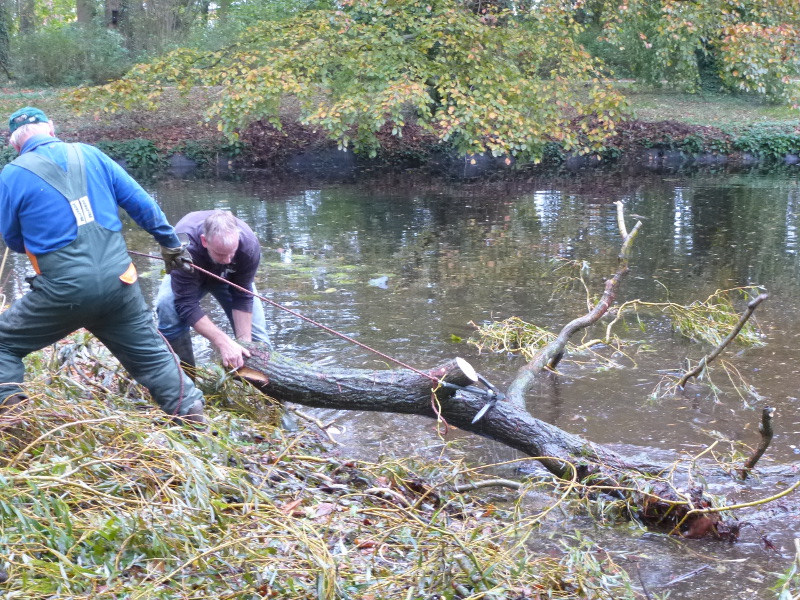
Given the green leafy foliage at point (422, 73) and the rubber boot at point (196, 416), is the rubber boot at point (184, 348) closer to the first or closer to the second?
the rubber boot at point (196, 416)

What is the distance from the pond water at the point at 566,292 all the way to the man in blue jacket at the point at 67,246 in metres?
2.04

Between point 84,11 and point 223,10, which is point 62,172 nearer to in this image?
point 84,11

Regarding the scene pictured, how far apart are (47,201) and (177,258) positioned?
871 mm

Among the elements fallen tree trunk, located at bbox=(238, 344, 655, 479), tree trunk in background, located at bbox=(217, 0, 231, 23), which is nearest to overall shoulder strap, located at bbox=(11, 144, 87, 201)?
fallen tree trunk, located at bbox=(238, 344, 655, 479)

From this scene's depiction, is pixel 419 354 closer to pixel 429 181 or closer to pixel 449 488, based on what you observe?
pixel 449 488

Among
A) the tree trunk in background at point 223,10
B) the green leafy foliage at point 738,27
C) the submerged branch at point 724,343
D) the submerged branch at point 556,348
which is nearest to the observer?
the submerged branch at point 724,343

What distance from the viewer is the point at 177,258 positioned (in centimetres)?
445

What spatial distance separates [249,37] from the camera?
53.3 feet

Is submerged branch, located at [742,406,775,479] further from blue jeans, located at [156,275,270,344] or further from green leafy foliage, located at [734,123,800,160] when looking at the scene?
green leafy foliage, located at [734,123,800,160]

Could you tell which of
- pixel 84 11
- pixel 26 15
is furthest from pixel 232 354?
pixel 26 15

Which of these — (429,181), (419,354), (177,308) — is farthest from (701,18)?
(177,308)

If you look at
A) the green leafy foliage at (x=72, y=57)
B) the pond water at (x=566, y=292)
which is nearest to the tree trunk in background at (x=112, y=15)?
the green leafy foliage at (x=72, y=57)

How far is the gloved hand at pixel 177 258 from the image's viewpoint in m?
4.42

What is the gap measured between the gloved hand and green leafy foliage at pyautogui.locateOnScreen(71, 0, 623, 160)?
32.0ft
